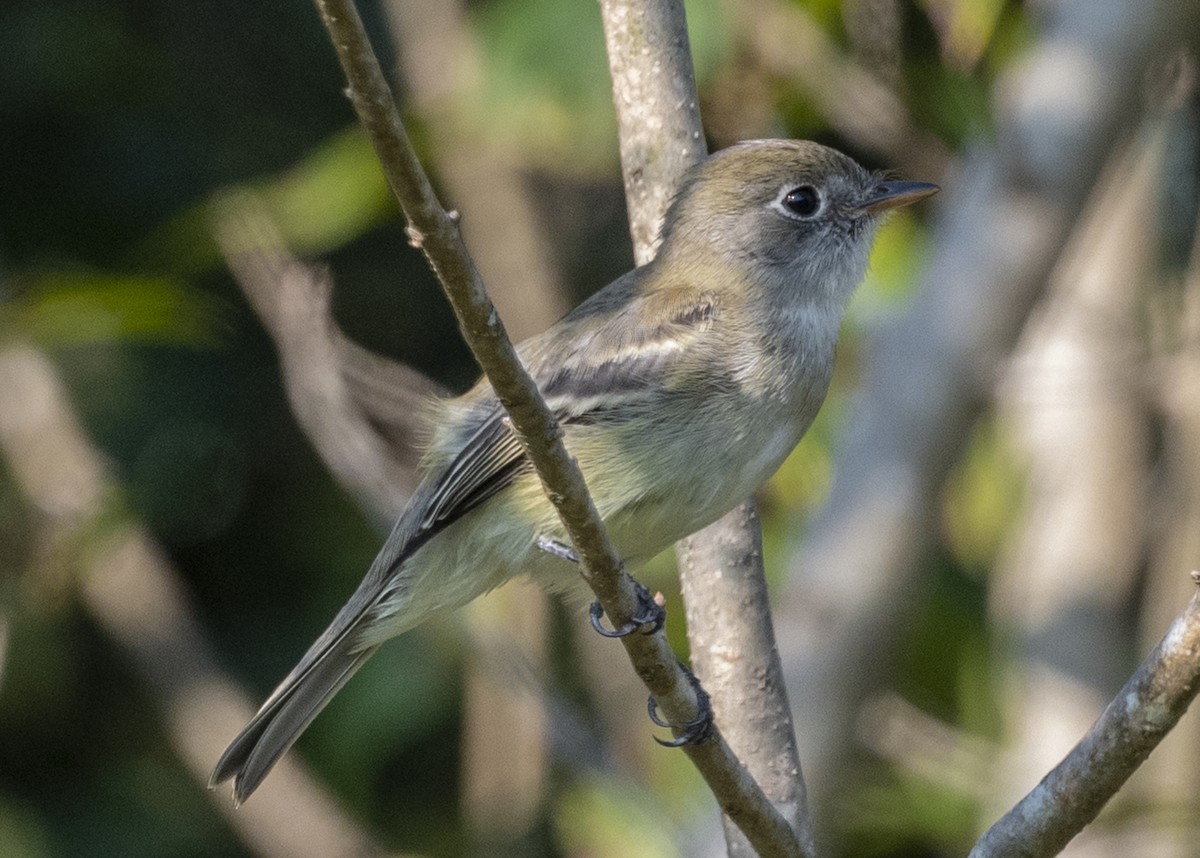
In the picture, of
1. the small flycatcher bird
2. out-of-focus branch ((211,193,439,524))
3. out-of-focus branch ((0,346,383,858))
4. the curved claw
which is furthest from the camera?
out-of-focus branch ((0,346,383,858))

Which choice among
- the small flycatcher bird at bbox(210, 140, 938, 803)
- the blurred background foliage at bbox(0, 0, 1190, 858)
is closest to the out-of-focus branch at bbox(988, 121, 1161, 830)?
the blurred background foliage at bbox(0, 0, 1190, 858)

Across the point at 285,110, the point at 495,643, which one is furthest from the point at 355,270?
the point at 495,643

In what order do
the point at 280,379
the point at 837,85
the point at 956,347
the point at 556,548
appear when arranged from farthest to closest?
the point at 280,379
the point at 837,85
the point at 956,347
the point at 556,548

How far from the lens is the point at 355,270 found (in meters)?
6.94

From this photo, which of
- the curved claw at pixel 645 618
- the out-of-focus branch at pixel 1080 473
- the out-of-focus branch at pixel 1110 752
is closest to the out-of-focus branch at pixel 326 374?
the curved claw at pixel 645 618

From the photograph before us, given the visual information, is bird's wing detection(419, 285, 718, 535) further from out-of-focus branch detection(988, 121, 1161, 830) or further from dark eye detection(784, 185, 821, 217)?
out-of-focus branch detection(988, 121, 1161, 830)

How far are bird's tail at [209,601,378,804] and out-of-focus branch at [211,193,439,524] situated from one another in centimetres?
58

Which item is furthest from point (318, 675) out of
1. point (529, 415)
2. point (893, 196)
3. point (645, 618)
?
point (893, 196)

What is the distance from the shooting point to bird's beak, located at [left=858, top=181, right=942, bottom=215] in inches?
159

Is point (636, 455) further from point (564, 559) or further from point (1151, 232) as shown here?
point (1151, 232)

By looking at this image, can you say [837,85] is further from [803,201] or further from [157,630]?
[157,630]

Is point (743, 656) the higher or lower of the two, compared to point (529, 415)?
lower

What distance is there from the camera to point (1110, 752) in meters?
2.52

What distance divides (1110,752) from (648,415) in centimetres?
130
